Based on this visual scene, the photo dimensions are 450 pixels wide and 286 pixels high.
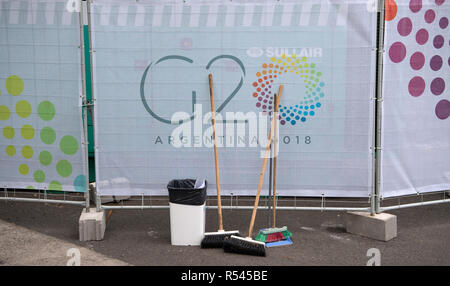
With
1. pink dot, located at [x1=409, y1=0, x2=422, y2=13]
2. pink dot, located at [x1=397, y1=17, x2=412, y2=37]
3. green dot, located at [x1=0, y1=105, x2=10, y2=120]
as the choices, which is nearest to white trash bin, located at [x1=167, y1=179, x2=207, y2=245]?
green dot, located at [x1=0, y1=105, x2=10, y2=120]

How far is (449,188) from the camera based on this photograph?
5953 mm

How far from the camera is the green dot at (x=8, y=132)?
5.78 m

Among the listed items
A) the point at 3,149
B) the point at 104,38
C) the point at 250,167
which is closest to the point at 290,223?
the point at 250,167

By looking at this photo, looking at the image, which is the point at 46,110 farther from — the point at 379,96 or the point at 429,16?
the point at 429,16

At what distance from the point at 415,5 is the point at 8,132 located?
5.24 metres

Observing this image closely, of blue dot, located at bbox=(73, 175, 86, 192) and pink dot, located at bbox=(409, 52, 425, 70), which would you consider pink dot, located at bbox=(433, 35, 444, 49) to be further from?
blue dot, located at bbox=(73, 175, 86, 192)

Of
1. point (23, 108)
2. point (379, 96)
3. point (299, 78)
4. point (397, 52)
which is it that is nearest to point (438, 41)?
point (397, 52)

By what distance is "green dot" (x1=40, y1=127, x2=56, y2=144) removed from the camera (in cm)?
567

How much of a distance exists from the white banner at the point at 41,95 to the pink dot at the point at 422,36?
13.4 ft

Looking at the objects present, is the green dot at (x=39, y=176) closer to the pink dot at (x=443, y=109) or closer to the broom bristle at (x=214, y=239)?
the broom bristle at (x=214, y=239)
